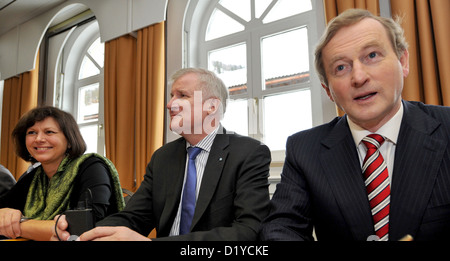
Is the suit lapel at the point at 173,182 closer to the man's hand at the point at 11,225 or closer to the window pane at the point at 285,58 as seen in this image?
the man's hand at the point at 11,225

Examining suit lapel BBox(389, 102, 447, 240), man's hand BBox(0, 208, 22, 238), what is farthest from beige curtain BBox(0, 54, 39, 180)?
suit lapel BBox(389, 102, 447, 240)

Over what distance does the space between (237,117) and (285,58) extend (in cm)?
70

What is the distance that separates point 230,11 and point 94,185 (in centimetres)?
240

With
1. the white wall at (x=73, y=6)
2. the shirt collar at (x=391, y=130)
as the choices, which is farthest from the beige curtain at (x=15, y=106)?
the shirt collar at (x=391, y=130)

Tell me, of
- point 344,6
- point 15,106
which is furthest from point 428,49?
point 15,106

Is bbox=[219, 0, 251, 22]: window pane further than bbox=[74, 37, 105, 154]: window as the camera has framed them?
No

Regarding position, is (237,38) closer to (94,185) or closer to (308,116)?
A: (308,116)

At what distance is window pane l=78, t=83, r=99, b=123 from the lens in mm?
4654

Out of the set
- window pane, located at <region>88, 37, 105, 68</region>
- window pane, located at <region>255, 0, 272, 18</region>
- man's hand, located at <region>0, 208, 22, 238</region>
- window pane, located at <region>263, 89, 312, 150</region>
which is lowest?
man's hand, located at <region>0, 208, 22, 238</region>

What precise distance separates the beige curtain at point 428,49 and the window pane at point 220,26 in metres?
1.68

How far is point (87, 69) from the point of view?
488 centimetres

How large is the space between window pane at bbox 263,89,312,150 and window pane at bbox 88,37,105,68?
9.07 ft

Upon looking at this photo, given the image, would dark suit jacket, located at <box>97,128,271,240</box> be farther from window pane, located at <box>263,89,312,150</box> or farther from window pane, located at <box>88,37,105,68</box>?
window pane, located at <box>88,37,105,68</box>

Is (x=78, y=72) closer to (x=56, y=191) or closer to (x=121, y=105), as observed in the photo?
(x=121, y=105)
